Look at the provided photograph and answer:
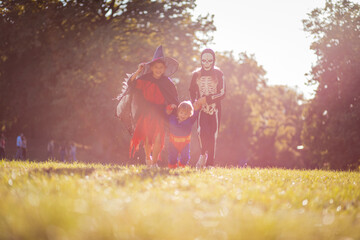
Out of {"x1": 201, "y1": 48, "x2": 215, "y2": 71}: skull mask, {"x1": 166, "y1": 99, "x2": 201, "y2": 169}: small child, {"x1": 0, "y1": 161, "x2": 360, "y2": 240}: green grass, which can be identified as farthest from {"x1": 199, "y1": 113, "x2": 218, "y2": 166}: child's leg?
{"x1": 0, "y1": 161, "x2": 360, "y2": 240}: green grass

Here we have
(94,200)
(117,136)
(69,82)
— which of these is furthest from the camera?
(117,136)

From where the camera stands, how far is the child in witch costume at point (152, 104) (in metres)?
8.30

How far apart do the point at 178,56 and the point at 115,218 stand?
2195cm

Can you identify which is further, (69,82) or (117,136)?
(117,136)

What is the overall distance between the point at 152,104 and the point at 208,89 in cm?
166

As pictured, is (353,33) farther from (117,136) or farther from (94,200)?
(94,200)

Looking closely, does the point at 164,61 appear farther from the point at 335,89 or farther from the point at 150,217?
the point at 335,89

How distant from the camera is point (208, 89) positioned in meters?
9.33

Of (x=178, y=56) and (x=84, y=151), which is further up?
(x=178, y=56)

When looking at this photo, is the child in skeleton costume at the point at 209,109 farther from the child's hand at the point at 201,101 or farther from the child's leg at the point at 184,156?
the child's leg at the point at 184,156

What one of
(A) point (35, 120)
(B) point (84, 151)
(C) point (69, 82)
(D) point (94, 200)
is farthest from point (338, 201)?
(B) point (84, 151)

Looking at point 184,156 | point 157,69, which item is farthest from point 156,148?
point 157,69

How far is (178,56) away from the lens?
79.0 ft

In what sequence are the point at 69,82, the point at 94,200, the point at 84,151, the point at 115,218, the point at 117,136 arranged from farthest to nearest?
the point at 84,151, the point at 117,136, the point at 69,82, the point at 94,200, the point at 115,218
